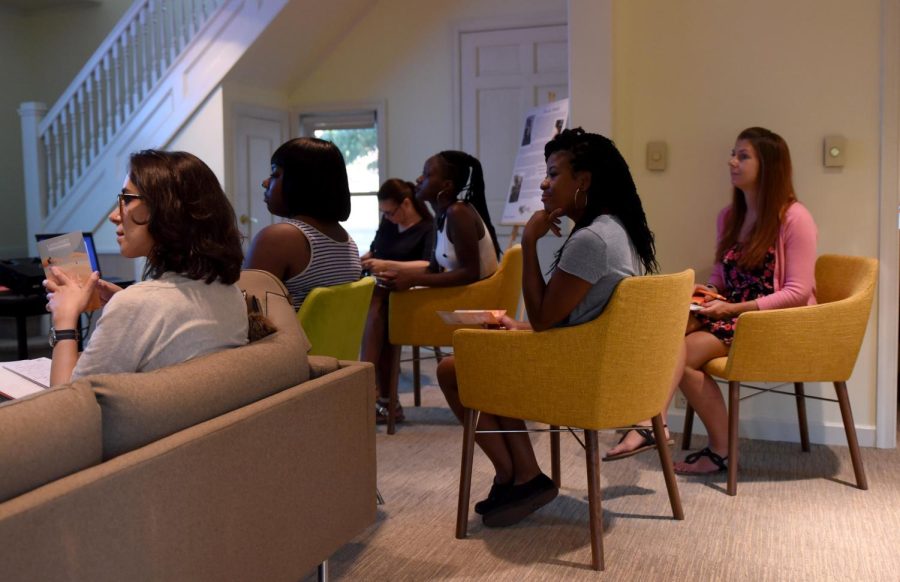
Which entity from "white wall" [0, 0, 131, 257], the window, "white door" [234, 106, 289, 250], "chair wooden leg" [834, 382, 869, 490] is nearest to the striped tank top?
"chair wooden leg" [834, 382, 869, 490]

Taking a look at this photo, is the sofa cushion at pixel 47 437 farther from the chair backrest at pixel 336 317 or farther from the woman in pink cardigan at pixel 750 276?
the woman in pink cardigan at pixel 750 276

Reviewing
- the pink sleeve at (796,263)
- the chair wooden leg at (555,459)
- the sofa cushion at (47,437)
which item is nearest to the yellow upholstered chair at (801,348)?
the pink sleeve at (796,263)

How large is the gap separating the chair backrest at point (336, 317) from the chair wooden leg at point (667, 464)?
106cm

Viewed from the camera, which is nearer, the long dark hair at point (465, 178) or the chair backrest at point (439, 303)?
the chair backrest at point (439, 303)

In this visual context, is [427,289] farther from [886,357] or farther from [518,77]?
[518,77]

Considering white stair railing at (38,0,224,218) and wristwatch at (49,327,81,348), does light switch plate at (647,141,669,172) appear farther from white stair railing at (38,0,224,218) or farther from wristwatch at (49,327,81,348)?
white stair railing at (38,0,224,218)

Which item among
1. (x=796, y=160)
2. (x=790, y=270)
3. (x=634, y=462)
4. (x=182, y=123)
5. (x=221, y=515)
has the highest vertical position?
(x=182, y=123)

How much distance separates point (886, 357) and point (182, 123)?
17.4ft

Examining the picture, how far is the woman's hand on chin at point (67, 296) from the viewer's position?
220 centimetres

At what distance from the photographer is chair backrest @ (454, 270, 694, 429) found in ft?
8.88

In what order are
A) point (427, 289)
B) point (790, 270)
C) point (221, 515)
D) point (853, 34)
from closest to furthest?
point (221, 515) < point (790, 270) < point (853, 34) < point (427, 289)

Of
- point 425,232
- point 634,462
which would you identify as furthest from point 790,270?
point 425,232

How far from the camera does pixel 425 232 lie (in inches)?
196

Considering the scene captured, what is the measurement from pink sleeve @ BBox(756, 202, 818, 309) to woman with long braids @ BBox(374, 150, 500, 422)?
4.30 feet
